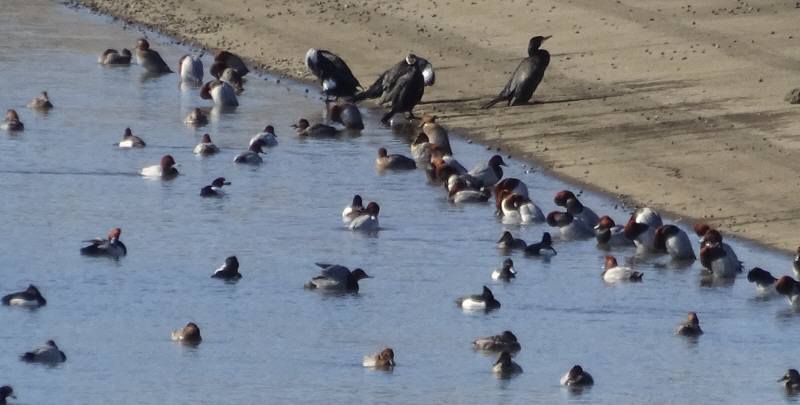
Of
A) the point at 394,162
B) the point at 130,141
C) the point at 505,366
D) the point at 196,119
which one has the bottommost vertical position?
the point at 505,366

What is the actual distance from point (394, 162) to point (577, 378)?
31.6 feet

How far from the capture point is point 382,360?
64.1 ft

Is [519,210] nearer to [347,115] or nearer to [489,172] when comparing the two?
[489,172]

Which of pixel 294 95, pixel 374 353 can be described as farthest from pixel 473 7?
pixel 374 353

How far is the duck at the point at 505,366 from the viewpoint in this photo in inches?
765

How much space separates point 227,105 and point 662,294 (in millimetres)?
11988

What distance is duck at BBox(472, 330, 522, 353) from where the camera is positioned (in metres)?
20.0

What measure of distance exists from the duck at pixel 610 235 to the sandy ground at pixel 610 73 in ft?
4.05

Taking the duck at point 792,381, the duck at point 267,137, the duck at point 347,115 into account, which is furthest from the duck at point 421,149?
the duck at point 792,381

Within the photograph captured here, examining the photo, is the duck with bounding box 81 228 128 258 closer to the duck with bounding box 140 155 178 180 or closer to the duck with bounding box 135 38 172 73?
the duck with bounding box 140 155 178 180

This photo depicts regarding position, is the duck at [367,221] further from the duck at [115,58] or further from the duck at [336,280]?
the duck at [115,58]

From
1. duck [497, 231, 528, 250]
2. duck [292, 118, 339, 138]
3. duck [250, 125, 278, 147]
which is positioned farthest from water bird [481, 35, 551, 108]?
duck [497, 231, 528, 250]

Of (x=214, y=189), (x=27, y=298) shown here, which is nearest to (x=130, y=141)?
(x=214, y=189)

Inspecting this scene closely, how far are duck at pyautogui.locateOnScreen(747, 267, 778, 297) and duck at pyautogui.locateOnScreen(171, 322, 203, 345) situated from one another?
540 centimetres
